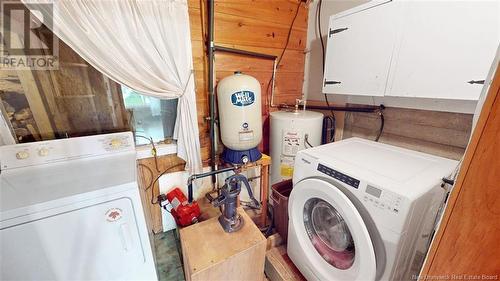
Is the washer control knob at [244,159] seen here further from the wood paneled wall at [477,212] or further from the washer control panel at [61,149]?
the wood paneled wall at [477,212]

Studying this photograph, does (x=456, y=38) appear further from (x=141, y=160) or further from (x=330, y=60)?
(x=141, y=160)

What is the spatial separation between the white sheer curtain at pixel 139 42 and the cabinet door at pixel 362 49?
111cm

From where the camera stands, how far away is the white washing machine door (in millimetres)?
833

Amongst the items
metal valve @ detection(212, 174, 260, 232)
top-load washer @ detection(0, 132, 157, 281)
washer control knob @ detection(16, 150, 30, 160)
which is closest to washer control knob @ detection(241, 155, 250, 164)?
metal valve @ detection(212, 174, 260, 232)

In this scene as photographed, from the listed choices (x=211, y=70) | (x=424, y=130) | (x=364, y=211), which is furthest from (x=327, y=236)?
(x=211, y=70)

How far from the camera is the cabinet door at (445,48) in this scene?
2.77 ft

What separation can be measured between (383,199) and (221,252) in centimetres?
86

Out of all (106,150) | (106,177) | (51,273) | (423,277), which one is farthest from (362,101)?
(51,273)

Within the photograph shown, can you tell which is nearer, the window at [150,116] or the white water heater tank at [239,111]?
the white water heater tank at [239,111]

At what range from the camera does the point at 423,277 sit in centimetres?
56

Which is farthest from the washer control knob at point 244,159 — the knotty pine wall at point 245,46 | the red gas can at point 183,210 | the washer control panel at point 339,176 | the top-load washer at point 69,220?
the top-load washer at point 69,220

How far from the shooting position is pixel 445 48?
0.95 m

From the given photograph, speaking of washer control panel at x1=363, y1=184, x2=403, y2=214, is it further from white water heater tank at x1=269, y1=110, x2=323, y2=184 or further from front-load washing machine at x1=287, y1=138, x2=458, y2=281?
white water heater tank at x1=269, y1=110, x2=323, y2=184

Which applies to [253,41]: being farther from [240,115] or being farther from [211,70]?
[240,115]
